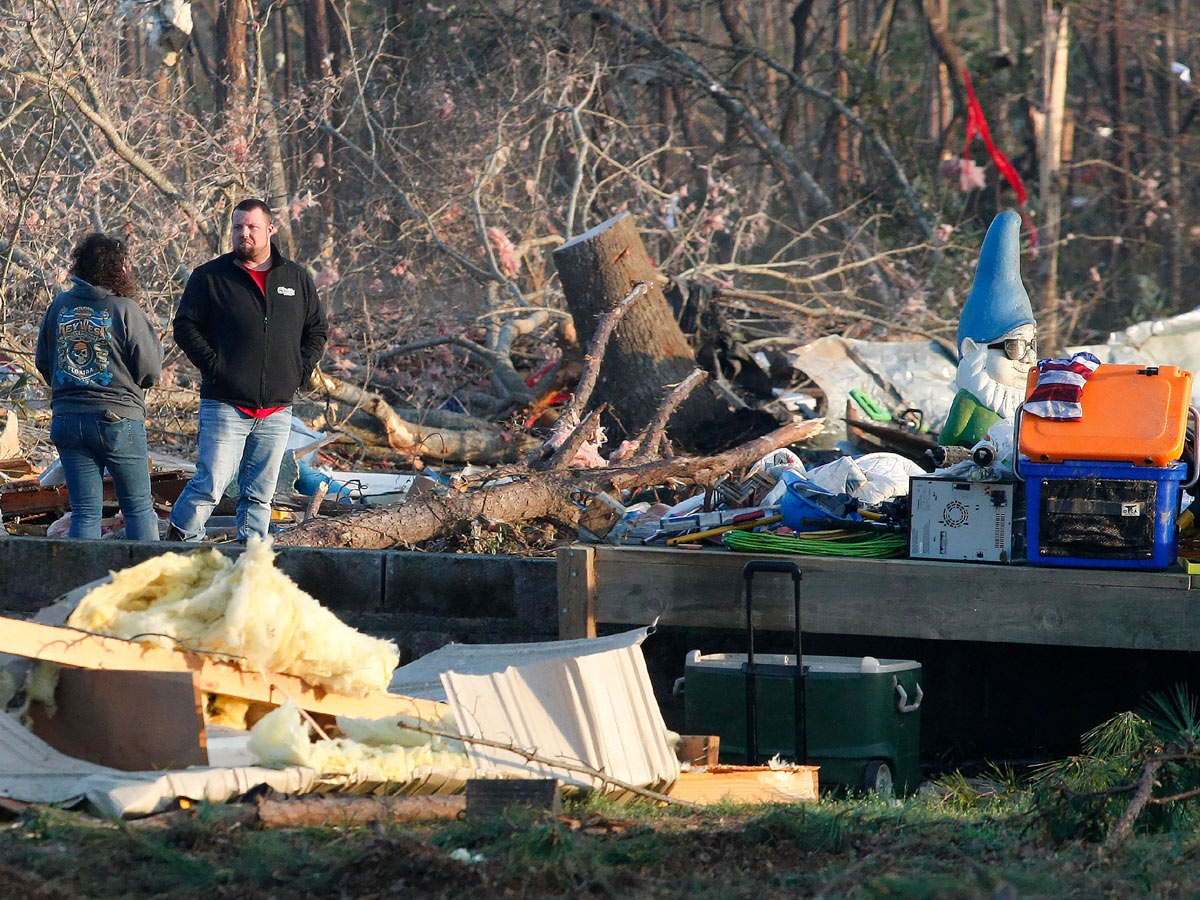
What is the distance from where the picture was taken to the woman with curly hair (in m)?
5.62

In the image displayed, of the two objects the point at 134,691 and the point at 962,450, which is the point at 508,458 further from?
the point at 134,691

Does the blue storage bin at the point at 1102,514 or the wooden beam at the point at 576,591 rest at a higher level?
the blue storage bin at the point at 1102,514

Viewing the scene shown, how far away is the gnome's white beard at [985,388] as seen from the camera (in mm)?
6168

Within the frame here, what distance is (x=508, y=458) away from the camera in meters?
9.15

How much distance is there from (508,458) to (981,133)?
10.4 metres

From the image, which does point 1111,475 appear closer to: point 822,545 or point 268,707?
point 822,545

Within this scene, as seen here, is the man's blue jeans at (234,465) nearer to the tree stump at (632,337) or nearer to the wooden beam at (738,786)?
the wooden beam at (738,786)

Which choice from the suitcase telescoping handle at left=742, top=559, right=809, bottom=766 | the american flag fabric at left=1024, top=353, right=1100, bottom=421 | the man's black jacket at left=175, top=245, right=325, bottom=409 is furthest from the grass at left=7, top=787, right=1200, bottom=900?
the man's black jacket at left=175, top=245, right=325, bottom=409

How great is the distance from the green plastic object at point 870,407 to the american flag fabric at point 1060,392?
4205mm

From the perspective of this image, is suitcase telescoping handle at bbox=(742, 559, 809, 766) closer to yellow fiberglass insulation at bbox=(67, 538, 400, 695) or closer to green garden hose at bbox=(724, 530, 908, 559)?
green garden hose at bbox=(724, 530, 908, 559)

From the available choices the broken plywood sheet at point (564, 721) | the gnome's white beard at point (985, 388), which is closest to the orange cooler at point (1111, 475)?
the gnome's white beard at point (985, 388)

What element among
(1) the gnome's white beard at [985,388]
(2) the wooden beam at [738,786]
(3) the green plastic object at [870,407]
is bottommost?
(2) the wooden beam at [738,786]

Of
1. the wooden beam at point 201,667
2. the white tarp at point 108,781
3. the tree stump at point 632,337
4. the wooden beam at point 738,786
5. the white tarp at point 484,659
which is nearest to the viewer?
the white tarp at point 108,781

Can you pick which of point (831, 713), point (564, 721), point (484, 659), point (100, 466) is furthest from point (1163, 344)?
point (564, 721)
